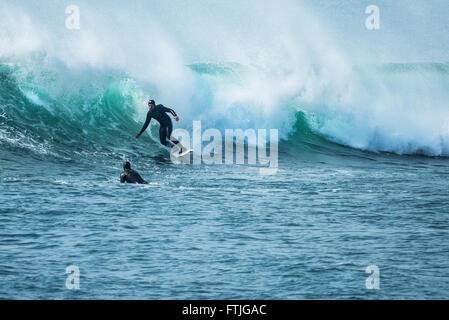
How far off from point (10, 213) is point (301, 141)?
46.5ft

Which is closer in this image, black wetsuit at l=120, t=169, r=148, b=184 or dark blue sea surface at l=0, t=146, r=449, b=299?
dark blue sea surface at l=0, t=146, r=449, b=299

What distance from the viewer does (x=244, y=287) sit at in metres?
8.90

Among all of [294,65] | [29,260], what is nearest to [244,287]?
[29,260]

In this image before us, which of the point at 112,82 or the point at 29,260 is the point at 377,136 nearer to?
the point at 112,82
